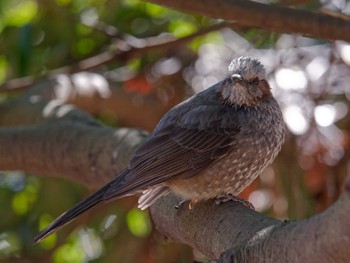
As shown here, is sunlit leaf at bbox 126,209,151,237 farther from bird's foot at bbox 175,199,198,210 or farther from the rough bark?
bird's foot at bbox 175,199,198,210

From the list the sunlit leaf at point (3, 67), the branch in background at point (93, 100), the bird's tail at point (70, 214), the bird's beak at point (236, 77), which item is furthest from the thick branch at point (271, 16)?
the sunlit leaf at point (3, 67)

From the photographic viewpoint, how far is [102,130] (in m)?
4.70

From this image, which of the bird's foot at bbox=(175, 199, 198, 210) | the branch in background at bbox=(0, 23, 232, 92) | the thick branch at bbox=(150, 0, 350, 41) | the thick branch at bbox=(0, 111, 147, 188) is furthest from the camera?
the branch in background at bbox=(0, 23, 232, 92)

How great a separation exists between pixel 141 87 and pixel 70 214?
1949mm

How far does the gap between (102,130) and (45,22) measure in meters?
1.05

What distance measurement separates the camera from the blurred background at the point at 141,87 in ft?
17.2

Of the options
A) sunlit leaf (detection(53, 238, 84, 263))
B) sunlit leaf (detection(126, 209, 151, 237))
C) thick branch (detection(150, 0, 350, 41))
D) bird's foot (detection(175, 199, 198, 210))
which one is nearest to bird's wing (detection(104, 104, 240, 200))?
bird's foot (detection(175, 199, 198, 210))

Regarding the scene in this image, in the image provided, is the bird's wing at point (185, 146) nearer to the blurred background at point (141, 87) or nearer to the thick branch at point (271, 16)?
the thick branch at point (271, 16)

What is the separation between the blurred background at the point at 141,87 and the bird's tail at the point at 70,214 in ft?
4.56

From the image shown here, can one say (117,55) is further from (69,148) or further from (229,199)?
(229,199)

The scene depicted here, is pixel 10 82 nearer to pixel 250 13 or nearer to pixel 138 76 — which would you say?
pixel 138 76

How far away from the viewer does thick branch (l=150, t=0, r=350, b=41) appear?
3793 mm

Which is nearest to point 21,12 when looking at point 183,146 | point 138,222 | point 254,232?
point 138,222

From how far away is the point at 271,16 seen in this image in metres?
3.83
